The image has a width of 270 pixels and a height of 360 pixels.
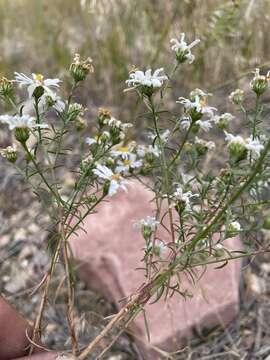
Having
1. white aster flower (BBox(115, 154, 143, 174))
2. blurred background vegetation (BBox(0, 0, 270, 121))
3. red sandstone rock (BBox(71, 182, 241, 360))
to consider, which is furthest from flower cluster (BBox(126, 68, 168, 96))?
blurred background vegetation (BBox(0, 0, 270, 121))

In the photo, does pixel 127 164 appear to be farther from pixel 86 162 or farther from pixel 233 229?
pixel 233 229

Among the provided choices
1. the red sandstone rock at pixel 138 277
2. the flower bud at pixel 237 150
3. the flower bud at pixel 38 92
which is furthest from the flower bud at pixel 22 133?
the red sandstone rock at pixel 138 277

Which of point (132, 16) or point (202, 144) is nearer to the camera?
point (202, 144)

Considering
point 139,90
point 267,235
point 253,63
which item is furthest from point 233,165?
point 253,63

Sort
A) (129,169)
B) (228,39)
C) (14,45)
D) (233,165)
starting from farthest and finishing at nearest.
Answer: (14,45) < (228,39) < (129,169) < (233,165)

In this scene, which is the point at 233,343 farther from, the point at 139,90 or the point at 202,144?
the point at 139,90
